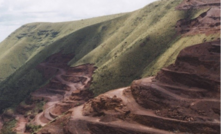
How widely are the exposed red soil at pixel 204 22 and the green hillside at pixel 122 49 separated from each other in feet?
10.0

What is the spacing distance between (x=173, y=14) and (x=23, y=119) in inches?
2759

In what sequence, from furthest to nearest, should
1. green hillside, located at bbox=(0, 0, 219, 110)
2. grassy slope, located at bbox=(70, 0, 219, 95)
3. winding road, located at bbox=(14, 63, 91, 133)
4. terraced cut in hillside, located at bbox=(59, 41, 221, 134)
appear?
1. green hillside, located at bbox=(0, 0, 219, 110)
2. grassy slope, located at bbox=(70, 0, 219, 95)
3. winding road, located at bbox=(14, 63, 91, 133)
4. terraced cut in hillside, located at bbox=(59, 41, 221, 134)

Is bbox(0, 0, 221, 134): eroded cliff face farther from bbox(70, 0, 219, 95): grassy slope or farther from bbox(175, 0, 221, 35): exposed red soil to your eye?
bbox(175, 0, 221, 35): exposed red soil

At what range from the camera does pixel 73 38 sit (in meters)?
150

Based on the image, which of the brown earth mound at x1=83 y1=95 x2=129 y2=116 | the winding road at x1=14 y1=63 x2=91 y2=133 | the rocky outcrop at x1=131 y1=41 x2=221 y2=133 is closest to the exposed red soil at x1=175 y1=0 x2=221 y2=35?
the winding road at x1=14 y1=63 x2=91 y2=133

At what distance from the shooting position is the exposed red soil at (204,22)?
7838 cm

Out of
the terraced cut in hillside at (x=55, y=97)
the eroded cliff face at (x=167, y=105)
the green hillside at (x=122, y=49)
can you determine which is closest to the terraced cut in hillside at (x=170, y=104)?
the eroded cliff face at (x=167, y=105)

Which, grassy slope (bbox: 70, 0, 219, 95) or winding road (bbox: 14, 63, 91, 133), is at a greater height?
grassy slope (bbox: 70, 0, 219, 95)

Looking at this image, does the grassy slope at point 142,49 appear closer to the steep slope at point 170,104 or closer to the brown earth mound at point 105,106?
the brown earth mound at point 105,106

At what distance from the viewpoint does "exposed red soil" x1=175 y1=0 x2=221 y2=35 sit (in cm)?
7838

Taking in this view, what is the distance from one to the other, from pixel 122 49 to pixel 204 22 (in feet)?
113

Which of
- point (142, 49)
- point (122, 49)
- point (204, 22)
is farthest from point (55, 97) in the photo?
point (204, 22)

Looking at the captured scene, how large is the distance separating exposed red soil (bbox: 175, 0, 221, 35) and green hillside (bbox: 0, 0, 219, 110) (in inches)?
120

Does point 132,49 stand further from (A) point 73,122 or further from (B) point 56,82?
(A) point 73,122
